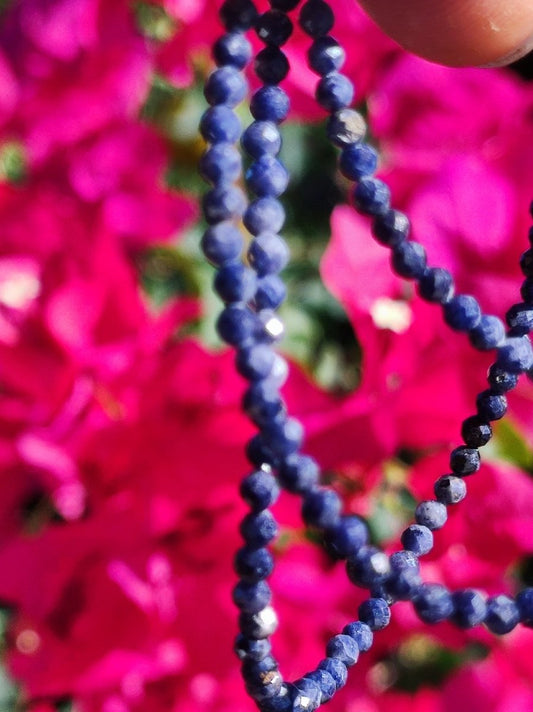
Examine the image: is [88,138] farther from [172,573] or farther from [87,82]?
[172,573]

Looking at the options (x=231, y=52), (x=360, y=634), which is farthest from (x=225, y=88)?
(x=360, y=634)

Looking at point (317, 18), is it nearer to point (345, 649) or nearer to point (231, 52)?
point (231, 52)

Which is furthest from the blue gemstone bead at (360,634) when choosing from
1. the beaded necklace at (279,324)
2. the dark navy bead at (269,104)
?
the dark navy bead at (269,104)

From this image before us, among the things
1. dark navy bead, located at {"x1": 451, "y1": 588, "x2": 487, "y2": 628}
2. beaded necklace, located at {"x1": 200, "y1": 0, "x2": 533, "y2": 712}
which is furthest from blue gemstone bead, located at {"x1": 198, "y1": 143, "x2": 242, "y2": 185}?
dark navy bead, located at {"x1": 451, "y1": 588, "x2": 487, "y2": 628}

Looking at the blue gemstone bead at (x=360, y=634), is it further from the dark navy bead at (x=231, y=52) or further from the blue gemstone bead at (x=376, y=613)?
the dark navy bead at (x=231, y=52)

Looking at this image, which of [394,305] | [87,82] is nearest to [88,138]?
[87,82]

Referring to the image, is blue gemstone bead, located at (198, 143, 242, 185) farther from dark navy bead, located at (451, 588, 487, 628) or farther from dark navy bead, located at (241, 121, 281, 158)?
dark navy bead, located at (451, 588, 487, 628)
